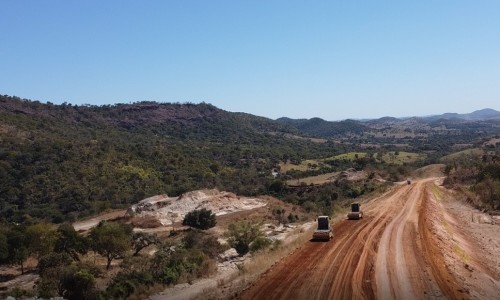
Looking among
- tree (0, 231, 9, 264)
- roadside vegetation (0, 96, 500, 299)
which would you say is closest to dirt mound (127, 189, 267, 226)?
roadside vegetation (0, 96, 500, 299)

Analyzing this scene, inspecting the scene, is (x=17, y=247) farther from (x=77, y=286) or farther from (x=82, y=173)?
(x=82, y=173)

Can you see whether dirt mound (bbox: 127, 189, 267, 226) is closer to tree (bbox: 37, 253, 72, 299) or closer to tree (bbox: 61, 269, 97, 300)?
tree (bbox: 37, 253, 72, 299)

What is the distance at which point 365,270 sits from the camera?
23625mm

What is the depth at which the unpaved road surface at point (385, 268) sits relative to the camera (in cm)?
1994

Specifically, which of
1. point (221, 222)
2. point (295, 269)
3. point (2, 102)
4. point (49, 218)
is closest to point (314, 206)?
point (221, 222)

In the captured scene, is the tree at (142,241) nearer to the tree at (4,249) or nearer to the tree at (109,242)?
the tree at (109,242)

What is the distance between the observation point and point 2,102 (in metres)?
167

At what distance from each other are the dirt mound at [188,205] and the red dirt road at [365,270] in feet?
147

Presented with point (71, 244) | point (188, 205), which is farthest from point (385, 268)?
point (188, 205)

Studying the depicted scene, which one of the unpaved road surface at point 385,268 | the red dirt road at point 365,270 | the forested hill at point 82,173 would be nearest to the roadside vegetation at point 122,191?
the forested hill at point 82,173

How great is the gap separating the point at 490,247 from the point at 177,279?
80.0ft

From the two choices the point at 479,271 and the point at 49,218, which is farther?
the point at 49,218

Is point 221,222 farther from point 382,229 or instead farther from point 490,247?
point 490,247

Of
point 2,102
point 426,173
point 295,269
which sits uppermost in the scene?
point 2,102
